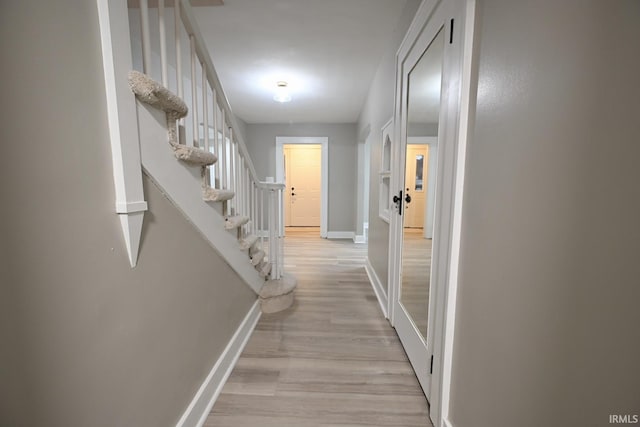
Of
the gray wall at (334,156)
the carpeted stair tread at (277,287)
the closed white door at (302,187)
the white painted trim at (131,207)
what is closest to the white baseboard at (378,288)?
the carpeted stair tread at (277,287)

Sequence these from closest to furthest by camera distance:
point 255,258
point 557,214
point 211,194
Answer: point 557,214 → point 211,194 → point 255,258

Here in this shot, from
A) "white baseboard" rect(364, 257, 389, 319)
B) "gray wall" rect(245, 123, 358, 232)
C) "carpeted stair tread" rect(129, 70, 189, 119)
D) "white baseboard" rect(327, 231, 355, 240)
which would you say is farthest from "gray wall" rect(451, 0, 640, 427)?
"white baseboard" rect(327, 231, 355, 240)

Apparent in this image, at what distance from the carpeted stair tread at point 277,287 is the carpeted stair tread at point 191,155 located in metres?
1.34

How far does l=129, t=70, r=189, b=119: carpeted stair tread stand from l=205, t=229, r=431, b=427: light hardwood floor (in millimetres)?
1381

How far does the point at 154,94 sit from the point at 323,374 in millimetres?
1598

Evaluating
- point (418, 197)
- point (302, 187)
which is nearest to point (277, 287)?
point (418, 197)

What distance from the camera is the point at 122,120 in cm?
76

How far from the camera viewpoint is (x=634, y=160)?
1.53ft

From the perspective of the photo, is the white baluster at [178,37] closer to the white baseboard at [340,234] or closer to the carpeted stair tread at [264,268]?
the carpeted stair tread at [264,268]

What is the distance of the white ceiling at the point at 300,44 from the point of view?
185cm

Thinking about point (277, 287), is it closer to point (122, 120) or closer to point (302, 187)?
point (122, 120)

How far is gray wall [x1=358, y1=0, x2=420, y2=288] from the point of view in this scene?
2000 millimetres

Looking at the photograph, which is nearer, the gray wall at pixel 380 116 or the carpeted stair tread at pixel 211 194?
the carpeted stair tread at pixel 211 194

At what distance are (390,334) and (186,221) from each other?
1.63 meters
